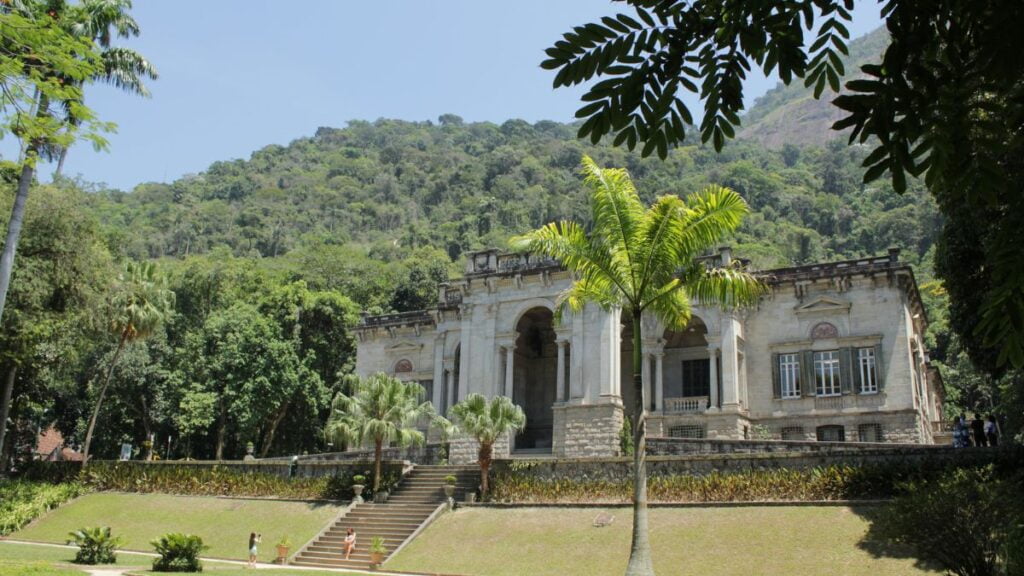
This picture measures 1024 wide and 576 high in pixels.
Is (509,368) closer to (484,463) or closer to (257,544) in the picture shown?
(484,463)

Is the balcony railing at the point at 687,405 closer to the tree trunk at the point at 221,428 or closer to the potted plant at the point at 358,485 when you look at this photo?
the potted plant at the point at 358,485

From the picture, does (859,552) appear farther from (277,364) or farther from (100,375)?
(100,375)

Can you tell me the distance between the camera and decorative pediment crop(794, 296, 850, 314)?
35.1 m

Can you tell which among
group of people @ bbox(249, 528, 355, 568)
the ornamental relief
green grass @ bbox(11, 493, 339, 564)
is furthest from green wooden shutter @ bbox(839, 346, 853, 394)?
green grass @ bbox(11, 493, 339, 564)

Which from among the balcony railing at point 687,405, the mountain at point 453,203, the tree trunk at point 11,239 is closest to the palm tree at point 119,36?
the tree trunk at point 11,239

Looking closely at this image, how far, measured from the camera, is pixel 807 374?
116 feet

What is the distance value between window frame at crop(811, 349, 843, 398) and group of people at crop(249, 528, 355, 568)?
1950cm

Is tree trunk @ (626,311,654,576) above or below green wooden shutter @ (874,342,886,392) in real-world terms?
below

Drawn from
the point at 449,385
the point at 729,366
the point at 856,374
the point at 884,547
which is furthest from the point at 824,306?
the point at 449,385

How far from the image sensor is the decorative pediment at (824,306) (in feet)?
115

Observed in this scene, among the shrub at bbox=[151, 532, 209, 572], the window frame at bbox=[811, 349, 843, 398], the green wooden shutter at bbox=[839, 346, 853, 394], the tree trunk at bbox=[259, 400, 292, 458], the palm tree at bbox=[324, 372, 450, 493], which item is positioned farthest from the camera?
the tree trunk at bbox=[259, 400, 292, 458]

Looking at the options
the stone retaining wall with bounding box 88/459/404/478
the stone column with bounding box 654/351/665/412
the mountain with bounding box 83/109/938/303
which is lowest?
the stone retaining wall with bounding box 88/459/404/478

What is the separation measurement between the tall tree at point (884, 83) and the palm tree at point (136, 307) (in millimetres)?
34425

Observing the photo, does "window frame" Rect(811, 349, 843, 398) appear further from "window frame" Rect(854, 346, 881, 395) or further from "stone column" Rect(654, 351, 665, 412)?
"stone column" Rect(654, 351, 665, 412)
